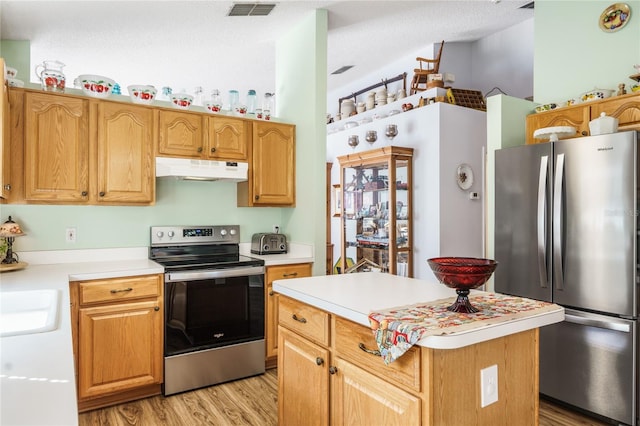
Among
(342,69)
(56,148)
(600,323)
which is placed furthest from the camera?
(342,69)

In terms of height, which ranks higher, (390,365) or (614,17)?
(614,17)

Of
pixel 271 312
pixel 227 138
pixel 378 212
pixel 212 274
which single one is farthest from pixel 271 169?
pixel 378 212

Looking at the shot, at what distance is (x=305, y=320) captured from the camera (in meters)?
1.93

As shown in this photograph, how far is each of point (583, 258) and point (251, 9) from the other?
9.83 ft

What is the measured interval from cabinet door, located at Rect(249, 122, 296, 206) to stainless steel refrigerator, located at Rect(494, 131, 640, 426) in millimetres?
1811

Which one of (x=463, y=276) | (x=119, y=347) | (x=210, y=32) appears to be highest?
(x=210, y=32)

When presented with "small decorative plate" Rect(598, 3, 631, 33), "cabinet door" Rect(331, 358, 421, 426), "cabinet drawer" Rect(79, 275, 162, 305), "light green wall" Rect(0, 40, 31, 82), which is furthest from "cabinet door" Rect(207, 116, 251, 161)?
"small decorative plate" Rect(598, 3, 631, 33)

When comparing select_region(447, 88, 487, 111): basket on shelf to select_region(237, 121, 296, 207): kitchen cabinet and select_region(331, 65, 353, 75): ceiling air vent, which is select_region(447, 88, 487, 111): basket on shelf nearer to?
select_region(331, 65, 353, 75): ceiling air vent

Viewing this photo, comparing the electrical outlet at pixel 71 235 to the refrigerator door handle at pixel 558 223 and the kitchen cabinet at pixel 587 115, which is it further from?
the kitchen cabinet at pixel 587 115

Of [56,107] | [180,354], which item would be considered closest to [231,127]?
[56,107]

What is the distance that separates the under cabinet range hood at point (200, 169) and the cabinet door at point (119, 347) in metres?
0.97

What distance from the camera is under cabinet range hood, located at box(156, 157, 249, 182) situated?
3.22m

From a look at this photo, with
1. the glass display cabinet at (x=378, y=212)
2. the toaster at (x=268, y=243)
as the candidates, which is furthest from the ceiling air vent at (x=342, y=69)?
the toaster at (x=268, y=243)

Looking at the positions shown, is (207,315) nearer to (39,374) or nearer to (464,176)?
(39,374)
